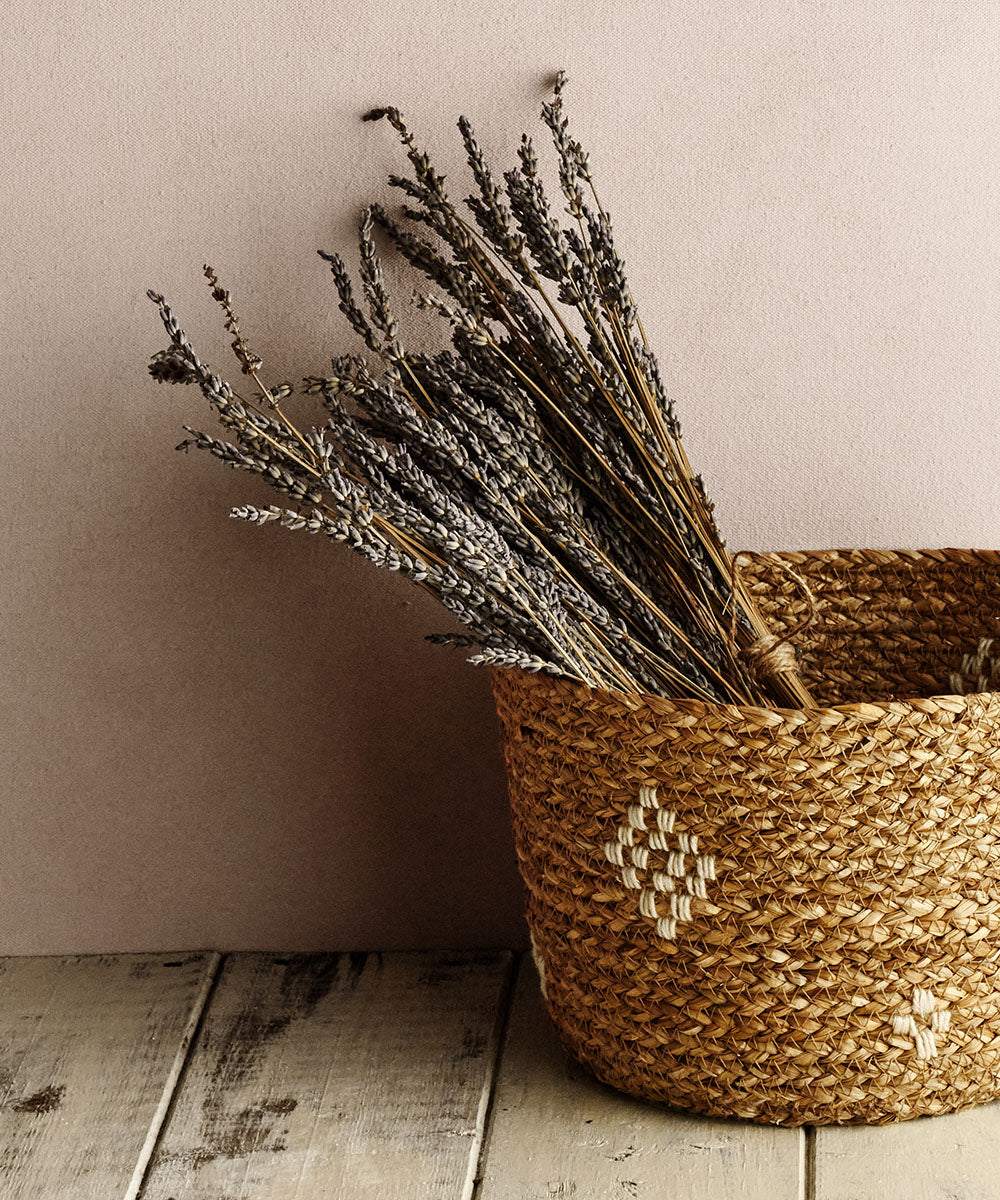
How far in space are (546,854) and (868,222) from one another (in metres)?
0.66

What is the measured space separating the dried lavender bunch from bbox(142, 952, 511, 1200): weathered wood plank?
0.40 metres

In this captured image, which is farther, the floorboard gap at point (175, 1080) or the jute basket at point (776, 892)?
the floorboard gap at point (175, 1080)

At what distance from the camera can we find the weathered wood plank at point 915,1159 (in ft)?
3.12

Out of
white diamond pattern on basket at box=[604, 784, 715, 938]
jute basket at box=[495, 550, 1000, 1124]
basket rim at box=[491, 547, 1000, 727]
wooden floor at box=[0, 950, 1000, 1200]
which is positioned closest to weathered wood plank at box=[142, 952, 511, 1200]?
wooden floor at box=[0, 950, 1000, 1200]

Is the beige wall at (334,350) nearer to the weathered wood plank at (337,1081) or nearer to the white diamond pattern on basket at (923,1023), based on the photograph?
the weathered wood plank at (337,1081)

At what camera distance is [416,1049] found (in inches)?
45.6

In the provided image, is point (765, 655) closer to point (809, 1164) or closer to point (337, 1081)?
point (809, 1164)

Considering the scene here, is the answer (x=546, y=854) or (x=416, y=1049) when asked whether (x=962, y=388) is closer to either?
(x=546, y=854)

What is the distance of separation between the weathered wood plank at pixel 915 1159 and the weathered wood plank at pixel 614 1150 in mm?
27

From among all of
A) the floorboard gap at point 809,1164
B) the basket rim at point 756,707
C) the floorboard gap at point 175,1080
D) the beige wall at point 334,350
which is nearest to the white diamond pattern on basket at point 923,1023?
the floorboard gap at point 809,1164

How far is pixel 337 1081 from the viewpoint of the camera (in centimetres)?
111

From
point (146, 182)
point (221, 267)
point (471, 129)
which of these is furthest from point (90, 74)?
point (471, 129)

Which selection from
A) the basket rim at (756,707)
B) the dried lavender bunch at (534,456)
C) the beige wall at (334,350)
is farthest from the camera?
the beige wall at (334,350)

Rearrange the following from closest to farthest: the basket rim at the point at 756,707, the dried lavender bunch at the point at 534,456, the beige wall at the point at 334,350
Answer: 1. the basket rim at the point at 756,707
2. the dried lavender bunch at the point at 534,456
3. the beige wall at the point at 334,350
